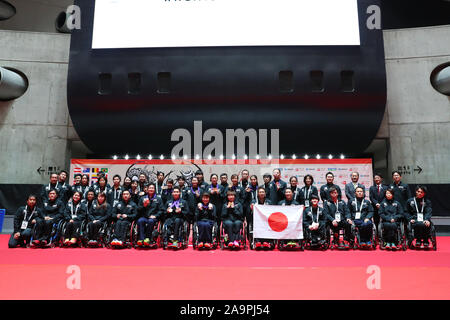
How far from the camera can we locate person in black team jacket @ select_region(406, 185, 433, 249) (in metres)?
6.22

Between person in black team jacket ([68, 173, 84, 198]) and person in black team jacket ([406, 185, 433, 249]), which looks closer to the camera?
person in black team jacket ([406, 185, 433, 249])

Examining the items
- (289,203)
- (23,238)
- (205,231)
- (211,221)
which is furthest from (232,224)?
(23,238)

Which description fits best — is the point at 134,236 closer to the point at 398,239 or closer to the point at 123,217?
the point at 123,217

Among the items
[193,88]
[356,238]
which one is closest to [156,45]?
[193,88]

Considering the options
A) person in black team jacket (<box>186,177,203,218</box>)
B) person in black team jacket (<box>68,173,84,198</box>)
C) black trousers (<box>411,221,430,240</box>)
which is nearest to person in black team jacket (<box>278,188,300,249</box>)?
person in black team jacket (<box>186,177,203,218</box>)

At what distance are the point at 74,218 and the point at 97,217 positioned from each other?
0.50 m

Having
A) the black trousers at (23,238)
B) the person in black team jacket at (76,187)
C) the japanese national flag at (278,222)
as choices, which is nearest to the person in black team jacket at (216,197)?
the japanese national flag at (278,222)

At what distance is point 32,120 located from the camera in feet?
35.5

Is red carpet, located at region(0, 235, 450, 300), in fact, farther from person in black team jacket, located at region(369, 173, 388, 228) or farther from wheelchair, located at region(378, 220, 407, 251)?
person in black team jacket, located at region(369, 173, 388, 228)

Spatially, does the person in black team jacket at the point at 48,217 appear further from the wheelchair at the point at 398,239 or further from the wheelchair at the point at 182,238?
the wheelchair at the point at 398,239

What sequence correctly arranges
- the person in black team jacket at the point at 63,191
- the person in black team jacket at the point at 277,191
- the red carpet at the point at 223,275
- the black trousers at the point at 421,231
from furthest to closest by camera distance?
the person in black team jacket at the point at 63,191 → the person in black team jacket at the point at 277,191 → the black trousers at the point at 421,231 → the red carpet at the point at 223,275

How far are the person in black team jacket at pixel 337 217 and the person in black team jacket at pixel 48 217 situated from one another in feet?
19.9

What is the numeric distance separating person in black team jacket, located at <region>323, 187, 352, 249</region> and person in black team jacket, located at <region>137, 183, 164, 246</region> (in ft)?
12.4

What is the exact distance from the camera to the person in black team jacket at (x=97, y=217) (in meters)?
6.43
